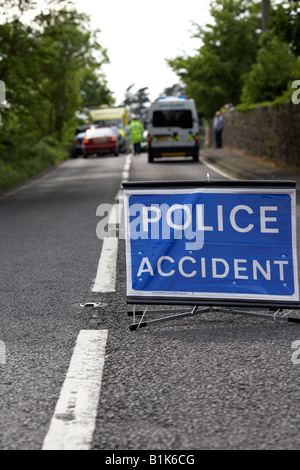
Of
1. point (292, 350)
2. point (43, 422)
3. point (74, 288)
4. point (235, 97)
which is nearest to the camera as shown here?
point (43, 422)

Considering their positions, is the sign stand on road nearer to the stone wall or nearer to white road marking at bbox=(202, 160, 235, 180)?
white road marking at bbox=(202, 160, 235, 180)

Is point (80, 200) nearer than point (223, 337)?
No

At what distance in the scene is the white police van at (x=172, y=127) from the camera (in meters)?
32.1

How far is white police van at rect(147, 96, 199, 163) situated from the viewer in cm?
3212

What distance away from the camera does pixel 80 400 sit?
14.4 feet

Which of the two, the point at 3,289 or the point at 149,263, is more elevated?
the point at 149,263

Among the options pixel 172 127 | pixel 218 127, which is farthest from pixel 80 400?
pixel 218 127

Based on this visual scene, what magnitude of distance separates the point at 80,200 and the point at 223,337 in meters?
12.7

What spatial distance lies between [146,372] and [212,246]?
1.53m

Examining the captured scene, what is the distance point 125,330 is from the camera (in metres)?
5.93

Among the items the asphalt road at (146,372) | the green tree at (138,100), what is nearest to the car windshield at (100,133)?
the asphalt road at (146,372)

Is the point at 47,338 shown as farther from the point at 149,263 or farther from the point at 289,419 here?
the point at 289,419

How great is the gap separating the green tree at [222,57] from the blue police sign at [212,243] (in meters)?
44.7
